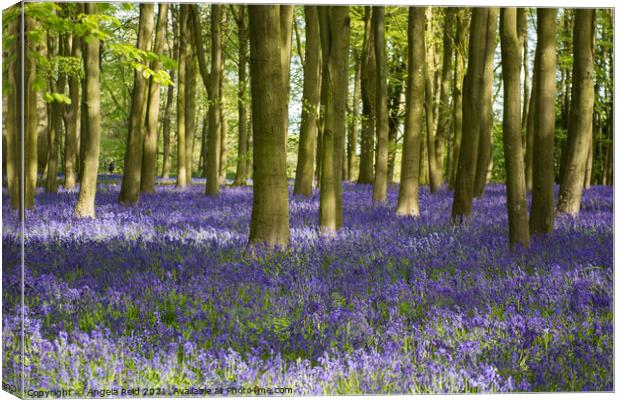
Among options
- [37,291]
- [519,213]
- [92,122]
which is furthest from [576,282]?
[92,122]

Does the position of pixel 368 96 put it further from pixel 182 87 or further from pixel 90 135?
pixel 90 135

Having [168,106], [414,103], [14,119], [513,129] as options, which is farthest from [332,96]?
[168,106]

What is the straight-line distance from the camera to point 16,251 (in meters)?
5.36

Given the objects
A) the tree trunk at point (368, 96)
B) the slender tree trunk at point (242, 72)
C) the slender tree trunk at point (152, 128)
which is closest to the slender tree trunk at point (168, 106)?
the slender tree trunk at point (152, 128)

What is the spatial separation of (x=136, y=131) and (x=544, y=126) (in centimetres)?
694

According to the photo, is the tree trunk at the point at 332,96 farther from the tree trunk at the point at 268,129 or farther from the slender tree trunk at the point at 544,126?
the slender tree trunk at the point at 544,126

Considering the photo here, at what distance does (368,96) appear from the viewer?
19.8m

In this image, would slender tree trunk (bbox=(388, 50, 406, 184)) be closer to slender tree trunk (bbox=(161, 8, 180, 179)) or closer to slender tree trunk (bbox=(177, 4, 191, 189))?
slender tree trunk (bbox=(177, 4, 191, 189))

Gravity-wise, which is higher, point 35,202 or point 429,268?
point 35,202

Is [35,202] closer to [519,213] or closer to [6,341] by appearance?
[6,341]

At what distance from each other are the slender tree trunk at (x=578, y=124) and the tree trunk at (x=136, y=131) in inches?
222

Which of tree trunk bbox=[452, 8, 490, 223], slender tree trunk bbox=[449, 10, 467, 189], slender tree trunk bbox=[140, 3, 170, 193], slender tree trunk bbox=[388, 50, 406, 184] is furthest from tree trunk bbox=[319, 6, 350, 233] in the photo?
slender tree trunk bbox=[388, 50, 406, 184]

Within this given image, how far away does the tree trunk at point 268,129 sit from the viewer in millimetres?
7523

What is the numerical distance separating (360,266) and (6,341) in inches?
120
